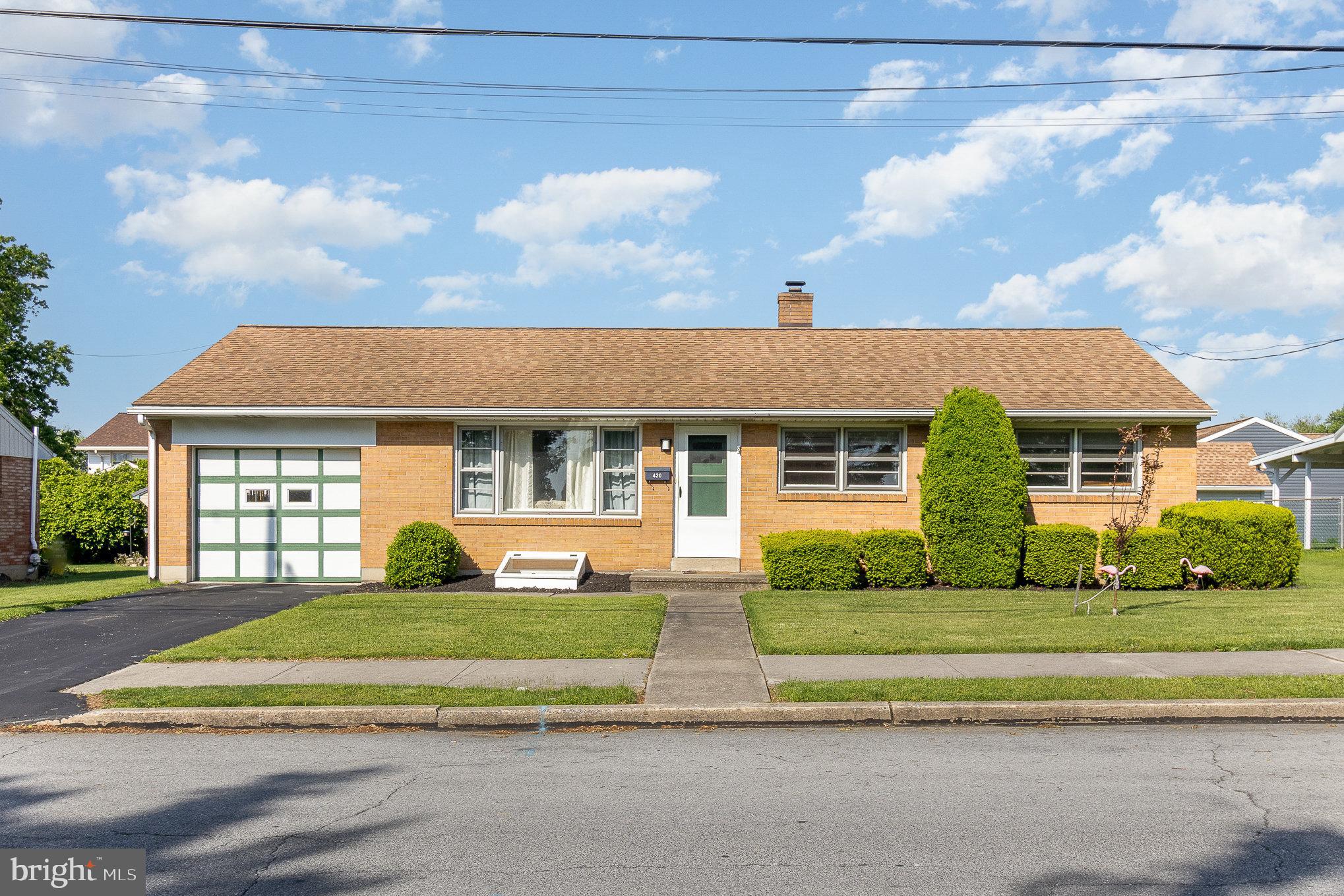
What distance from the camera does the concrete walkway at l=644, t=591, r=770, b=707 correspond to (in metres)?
7.66

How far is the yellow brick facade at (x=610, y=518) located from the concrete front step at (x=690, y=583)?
2.88 ft

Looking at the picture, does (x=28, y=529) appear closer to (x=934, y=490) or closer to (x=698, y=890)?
(x=934, y=490)

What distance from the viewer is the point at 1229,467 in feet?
111

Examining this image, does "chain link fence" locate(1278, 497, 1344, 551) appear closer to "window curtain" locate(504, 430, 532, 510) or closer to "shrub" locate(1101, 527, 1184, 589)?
"shrub" locate(1101, 527, 1184, 589)

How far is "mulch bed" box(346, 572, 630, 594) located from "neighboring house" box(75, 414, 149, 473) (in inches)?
1871

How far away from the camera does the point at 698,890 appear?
418 centimetres

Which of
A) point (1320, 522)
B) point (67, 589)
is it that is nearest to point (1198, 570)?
point (67, 589)

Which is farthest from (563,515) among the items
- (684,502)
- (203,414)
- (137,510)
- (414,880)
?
(137,510)

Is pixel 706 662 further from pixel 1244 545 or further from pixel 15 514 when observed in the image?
pixel 15 514

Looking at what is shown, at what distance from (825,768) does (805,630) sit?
4392 millimetres

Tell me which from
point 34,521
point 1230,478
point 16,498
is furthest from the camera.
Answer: point 1230,478

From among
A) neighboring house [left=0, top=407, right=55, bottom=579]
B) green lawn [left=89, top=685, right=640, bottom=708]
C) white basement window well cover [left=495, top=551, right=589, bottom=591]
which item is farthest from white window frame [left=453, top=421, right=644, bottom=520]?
neighboring house [left=0, top=407, right=55, bottom=579]

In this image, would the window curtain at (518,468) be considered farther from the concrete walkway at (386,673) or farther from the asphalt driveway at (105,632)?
the concrete walkway at (386,673)

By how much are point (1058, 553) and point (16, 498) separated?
19.4m
